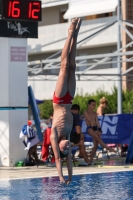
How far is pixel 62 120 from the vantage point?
9.98 m

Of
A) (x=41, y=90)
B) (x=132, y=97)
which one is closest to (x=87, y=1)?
(x=132, y=97)

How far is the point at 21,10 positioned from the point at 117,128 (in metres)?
5.25

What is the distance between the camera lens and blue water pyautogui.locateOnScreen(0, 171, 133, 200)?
412 inches

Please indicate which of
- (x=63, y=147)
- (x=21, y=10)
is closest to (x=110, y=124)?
(x=21, y=10)

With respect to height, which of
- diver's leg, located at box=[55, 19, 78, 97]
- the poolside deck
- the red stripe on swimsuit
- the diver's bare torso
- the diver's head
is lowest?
the poolside deck

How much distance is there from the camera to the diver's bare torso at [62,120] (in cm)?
993

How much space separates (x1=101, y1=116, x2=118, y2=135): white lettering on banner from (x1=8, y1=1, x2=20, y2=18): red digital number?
16.5 feet

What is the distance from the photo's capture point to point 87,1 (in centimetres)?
2952

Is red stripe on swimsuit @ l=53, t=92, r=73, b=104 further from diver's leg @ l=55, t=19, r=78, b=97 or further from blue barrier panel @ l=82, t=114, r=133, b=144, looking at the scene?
blue barrier panel @ l=82, t=114, r=133, b=144

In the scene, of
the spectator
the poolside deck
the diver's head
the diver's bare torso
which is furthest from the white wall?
the diver's head

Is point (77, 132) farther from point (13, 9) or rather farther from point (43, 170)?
point (13, 9)

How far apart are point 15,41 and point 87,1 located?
13366 mm

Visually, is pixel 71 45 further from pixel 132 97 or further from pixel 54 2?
pixel 54 2

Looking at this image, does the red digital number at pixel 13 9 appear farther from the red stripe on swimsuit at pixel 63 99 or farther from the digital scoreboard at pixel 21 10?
the red stripe on swimsuit at pixel 63 99
